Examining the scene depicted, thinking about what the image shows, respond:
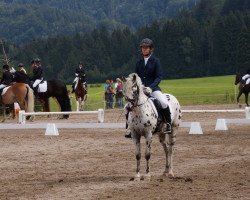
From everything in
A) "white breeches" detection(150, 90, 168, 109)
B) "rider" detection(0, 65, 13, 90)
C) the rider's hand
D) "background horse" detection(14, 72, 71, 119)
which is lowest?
"background horse" detection(14, 72, 71, 119)

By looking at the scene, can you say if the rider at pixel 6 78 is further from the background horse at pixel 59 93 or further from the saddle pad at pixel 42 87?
the background horse at pixel 59 93

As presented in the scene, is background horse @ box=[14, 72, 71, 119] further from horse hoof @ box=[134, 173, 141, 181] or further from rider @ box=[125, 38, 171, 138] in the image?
horse hoof @ box=[134, 173, 141, 181]

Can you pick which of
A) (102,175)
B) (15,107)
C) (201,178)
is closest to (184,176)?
(201,178)

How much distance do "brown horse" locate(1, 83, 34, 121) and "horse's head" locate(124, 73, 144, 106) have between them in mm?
16879

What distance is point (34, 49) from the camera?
586 feet

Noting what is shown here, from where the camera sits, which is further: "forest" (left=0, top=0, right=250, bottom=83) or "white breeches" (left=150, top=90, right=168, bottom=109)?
"forest" (left=0, top=0, right=250, bottom=83)

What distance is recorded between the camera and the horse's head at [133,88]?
11375 millimetres

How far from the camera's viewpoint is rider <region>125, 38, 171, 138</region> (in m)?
12.3

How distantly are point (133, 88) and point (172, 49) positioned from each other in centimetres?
14150

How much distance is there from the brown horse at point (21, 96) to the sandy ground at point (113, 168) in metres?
6.01

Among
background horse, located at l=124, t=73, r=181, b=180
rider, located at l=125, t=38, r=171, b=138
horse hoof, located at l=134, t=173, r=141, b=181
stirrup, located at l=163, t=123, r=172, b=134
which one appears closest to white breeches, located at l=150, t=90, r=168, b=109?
rider, located at l=125, t=38, r=171, b=138

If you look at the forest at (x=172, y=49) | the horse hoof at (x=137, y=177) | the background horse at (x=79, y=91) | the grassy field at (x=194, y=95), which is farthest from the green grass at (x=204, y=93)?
the forest at (x=172, y=49)

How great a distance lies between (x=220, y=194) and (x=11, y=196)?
308 centimetres

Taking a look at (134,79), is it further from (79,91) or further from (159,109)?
→ (79,91)
